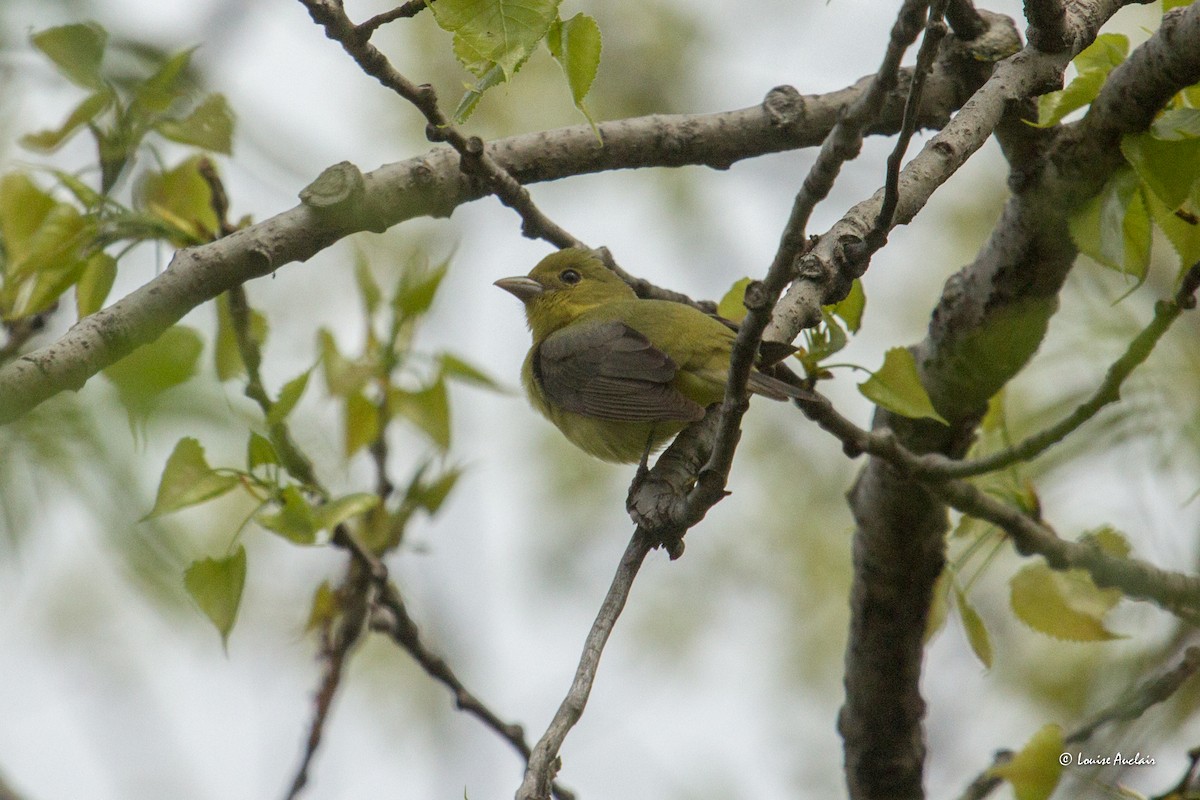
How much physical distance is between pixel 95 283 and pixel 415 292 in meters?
1.16

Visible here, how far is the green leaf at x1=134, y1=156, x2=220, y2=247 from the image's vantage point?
151 inches

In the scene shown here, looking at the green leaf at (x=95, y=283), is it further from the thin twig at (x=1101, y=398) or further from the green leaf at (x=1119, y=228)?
the green leaf at (x=1119, y=228)

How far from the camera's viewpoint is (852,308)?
3488mm

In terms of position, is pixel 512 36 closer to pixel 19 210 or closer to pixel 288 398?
pixel 288 398

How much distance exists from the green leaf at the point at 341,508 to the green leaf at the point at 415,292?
908 mm

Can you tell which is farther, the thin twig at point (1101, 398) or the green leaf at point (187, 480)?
the green leaf at point (187, 480)

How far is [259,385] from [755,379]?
1.55 m

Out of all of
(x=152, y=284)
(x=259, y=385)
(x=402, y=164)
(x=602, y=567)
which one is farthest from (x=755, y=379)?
(x=602, y=567)

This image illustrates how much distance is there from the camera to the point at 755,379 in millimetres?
3680

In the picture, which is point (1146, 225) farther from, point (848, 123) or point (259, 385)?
point (259, 385)

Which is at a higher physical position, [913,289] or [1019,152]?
[913,289]

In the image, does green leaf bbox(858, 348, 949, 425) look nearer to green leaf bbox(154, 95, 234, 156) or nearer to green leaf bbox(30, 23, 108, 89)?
green leaf bbox(154, 95, 234, 156)

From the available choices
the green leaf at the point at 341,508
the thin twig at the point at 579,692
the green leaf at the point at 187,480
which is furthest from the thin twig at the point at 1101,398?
the green leaf at the point at 187,480

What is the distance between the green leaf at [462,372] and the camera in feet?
14.4
